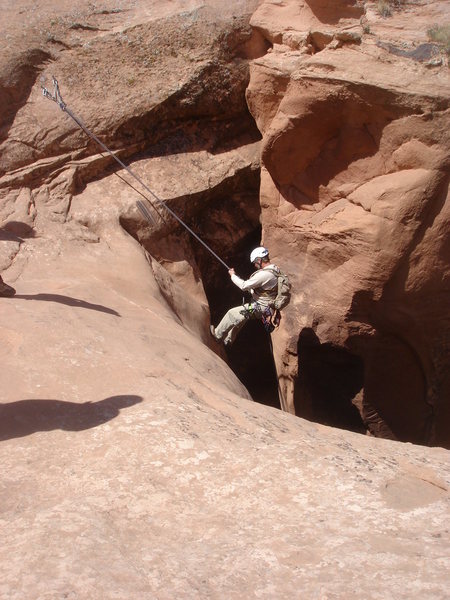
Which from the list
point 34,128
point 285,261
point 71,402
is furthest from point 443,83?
point 71,402

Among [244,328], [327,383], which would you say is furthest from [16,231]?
[327,383]

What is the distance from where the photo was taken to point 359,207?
24.2 feet

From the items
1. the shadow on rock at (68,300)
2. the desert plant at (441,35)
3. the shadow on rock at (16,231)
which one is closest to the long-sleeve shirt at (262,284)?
the shadow on rock at (68,300)

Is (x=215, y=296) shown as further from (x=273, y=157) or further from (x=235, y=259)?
(x=273, y=157)

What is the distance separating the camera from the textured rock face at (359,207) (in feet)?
22.7

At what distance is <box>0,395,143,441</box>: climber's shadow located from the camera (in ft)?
11.4

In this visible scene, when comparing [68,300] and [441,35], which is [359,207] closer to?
[441,35]

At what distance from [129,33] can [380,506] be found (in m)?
6.64

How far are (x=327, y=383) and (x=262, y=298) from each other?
1974 millimetres

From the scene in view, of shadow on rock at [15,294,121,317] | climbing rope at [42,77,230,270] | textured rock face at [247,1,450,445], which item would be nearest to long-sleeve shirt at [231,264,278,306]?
climbing rope at [42,77,230,270]

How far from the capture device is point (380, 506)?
294 cm

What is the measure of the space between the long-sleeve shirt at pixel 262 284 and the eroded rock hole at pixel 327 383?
3.42 ft

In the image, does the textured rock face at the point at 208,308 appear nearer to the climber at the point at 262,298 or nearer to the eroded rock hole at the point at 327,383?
the eroded rock hole at the point at 327,383

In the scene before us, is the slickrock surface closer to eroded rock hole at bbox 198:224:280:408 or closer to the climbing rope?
the climbing rope
